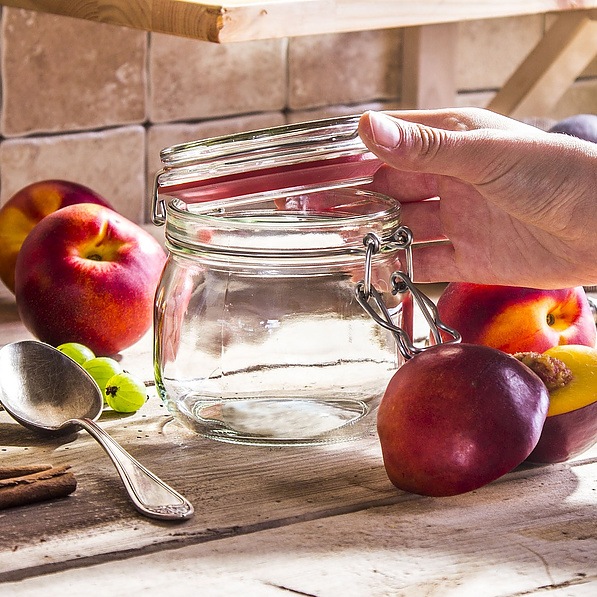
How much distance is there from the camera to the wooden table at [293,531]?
579 mm

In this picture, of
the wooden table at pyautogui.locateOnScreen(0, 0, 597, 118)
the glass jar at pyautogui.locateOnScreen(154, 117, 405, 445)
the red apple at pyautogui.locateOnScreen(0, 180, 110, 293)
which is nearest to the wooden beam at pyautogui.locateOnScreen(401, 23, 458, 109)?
the wooden table at pyautogui.locateOnScreen(0, 0, 597, 118)

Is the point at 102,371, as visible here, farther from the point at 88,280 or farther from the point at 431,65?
the point at 431,65

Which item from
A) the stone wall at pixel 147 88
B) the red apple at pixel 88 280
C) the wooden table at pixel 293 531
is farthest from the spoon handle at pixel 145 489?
the stone wall at pixel 147 88

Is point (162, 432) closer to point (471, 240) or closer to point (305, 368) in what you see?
point (305, 368)

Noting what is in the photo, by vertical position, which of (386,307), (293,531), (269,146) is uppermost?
(269,146)

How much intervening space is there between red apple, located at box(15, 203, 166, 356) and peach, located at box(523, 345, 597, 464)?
15.0 inches

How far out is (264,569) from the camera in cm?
59

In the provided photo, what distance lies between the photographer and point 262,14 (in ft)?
3.11

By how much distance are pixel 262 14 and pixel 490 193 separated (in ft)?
0.97

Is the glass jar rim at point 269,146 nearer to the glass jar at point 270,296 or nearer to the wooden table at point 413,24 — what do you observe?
the glass jar at point 270,296

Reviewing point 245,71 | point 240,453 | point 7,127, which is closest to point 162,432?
point 240,453

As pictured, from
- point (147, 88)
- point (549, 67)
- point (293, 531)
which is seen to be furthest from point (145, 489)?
point (549, 67)

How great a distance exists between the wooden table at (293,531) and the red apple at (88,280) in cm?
19

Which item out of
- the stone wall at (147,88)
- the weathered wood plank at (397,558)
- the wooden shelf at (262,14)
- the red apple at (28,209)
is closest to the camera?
the weathered wood plank at (397,558)
